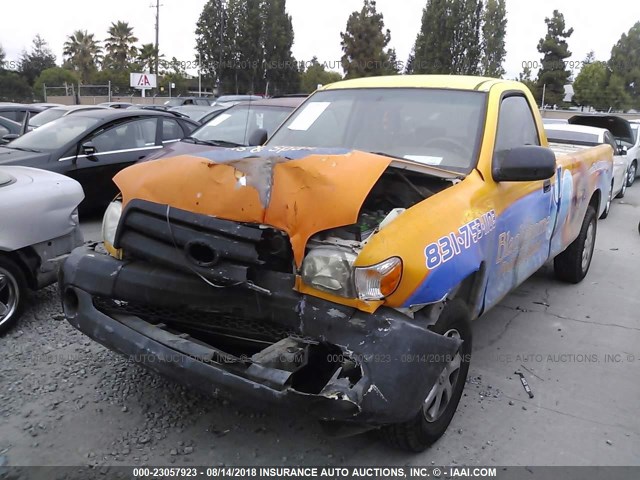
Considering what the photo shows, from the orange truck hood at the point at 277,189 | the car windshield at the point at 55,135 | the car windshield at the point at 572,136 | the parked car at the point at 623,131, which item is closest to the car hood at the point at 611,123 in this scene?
the parked car at the point at 623,131

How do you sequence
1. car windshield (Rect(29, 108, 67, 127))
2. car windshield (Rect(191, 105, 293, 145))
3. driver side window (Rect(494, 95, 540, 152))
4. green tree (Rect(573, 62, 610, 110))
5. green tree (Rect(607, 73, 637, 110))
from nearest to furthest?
driver side window (Rect(494, 95, 540, 152)) → car windshield (Rect(191, 105, 293, 145)) → car windshield (Rect(29, 108, 67, 127)) → green tree (Rect(607, 73, 637, 110)) → green tree (Rect(573, 62, 610, 110))

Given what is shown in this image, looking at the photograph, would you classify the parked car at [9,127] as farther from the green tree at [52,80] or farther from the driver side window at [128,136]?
the green tree at [52,80]

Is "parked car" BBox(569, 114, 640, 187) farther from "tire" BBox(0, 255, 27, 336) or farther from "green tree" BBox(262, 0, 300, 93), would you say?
"green tree" BBox(262, 0, 300, 93)

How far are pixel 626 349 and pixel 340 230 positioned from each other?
2.87 m

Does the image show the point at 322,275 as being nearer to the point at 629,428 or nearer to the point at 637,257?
A: the point at 629,428

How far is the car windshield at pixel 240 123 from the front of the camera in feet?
25.5

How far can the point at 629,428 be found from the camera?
319cm

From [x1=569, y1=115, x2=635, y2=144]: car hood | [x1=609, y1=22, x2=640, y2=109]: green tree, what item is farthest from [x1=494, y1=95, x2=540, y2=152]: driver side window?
[x1=609, y1=22, x2=640, y2=109]: green tree

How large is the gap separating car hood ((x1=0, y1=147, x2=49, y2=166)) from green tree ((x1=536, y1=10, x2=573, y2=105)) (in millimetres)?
43088

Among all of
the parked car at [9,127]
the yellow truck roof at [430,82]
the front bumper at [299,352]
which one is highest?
the yellow truck roof at [430,82]

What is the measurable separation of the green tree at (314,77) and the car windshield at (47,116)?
33.5 meters

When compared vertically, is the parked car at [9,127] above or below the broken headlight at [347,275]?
below

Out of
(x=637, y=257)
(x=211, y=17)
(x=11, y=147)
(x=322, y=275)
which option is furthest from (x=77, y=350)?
(x=211, y=17)

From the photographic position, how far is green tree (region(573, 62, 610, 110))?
38.5 m
